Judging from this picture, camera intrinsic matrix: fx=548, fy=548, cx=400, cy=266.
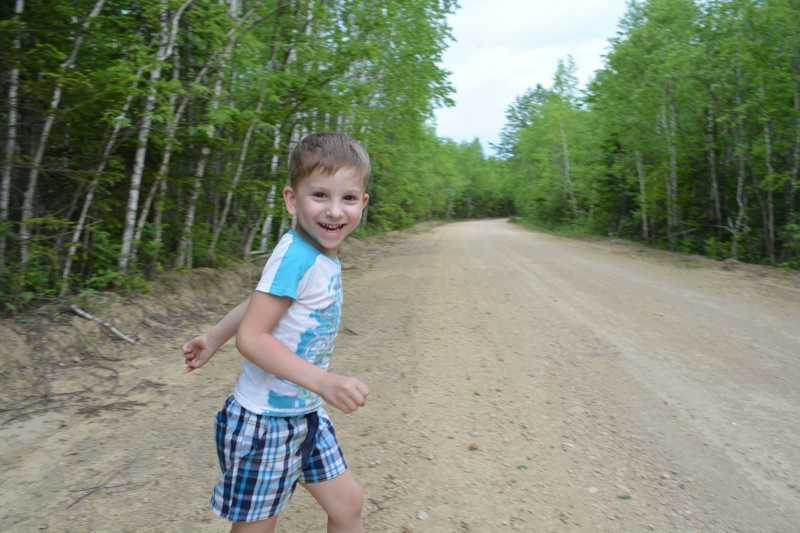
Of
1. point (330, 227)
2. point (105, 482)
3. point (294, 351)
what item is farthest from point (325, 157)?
point (105, 482)

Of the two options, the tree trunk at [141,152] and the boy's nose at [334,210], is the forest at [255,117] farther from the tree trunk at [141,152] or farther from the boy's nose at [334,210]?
the boy's nose at [334,210]

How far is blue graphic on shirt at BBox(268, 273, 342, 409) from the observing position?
6.30 ft

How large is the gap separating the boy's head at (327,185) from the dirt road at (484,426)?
68.1 inches

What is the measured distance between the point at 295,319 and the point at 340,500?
2.34 feet

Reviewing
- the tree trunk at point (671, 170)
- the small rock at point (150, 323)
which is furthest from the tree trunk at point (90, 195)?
the tree trunk at point (671, 170)

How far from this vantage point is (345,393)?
1.62 metres

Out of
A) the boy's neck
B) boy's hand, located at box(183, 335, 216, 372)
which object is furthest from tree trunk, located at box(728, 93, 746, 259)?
boy's hand, located at box(183, 335, 216, 372)

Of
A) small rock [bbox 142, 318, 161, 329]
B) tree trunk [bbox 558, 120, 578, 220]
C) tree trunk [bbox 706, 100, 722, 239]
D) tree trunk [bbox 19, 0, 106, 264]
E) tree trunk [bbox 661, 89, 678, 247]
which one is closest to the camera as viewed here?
tree trunk [bbox 19, 0, 106, 264]

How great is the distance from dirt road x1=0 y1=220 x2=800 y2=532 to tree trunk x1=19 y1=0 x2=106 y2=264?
991 millimetres

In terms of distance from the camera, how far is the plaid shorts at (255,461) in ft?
6.09

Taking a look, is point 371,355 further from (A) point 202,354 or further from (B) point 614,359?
(A) point 202,354

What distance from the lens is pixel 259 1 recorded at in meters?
8.23

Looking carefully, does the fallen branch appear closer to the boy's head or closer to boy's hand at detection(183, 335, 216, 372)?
boy's hand at detection(183, 335, 216, 372)

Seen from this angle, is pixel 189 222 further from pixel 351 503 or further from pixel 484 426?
pixel 351 503
